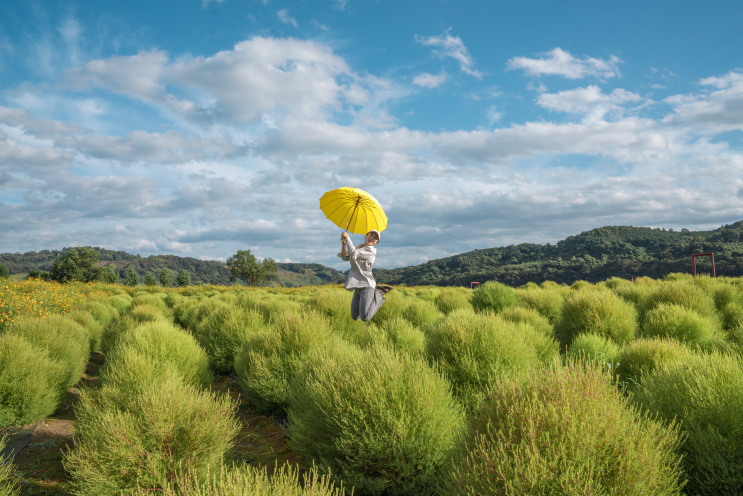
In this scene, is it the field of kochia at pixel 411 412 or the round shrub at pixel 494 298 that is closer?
the field of kochia at pixel 411 412

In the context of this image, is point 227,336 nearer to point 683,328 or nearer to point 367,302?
point 367,302

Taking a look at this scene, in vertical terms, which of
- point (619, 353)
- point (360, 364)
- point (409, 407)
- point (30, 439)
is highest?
point (360, 364)

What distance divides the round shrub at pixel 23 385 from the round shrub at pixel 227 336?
304 cm

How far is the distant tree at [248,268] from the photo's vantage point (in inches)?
2357

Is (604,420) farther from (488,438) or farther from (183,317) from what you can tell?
(183,317)

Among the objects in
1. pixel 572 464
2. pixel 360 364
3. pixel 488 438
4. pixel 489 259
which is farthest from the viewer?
pixel 489 259

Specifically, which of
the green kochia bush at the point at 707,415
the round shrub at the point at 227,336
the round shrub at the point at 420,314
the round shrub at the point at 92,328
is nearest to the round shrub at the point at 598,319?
the round shrub at the point at 420,314

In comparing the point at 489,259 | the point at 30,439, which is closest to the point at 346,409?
the point at 30,439

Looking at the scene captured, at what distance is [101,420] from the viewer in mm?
4410

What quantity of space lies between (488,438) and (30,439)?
7.24 metres

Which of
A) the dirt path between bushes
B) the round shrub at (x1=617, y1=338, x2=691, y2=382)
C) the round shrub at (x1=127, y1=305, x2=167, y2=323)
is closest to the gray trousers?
the dirt path between bushes

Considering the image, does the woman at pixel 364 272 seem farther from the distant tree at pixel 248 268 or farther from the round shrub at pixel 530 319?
the distant tree at pixel 248 268

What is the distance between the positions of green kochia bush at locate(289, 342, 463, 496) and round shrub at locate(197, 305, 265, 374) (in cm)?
572

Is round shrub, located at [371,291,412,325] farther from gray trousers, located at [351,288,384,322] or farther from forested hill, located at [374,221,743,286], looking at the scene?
forested hill, located at [374,221,743,286]
